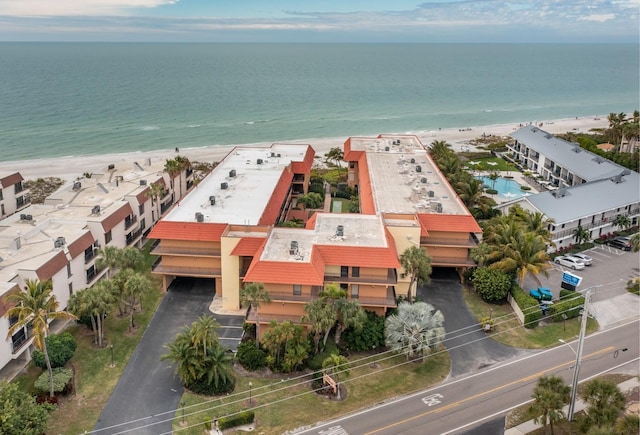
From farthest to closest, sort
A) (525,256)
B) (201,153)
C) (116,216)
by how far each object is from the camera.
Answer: (201,153), (116,216), (525,256)

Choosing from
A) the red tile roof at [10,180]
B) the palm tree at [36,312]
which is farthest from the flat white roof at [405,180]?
the red tile roof at [10,180]

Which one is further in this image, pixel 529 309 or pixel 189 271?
pixel 189 271

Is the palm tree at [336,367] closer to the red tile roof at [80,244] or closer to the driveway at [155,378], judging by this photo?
the driveway at [155,378]

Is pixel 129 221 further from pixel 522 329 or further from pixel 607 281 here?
pixel 607 281

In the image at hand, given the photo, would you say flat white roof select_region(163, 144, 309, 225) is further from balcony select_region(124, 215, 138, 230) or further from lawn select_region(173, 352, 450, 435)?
lawn select_region(173, 352, 450, 435)

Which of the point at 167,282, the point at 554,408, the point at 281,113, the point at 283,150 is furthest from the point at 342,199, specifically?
the point at 281,113

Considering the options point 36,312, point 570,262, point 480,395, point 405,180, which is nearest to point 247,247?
point 36,312
